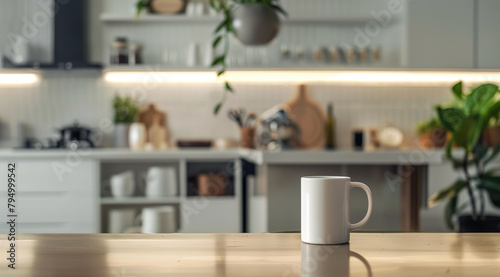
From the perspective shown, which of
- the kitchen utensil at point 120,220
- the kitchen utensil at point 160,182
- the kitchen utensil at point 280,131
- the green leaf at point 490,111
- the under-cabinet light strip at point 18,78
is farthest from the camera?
the under-cabinet light strip at point 18,78

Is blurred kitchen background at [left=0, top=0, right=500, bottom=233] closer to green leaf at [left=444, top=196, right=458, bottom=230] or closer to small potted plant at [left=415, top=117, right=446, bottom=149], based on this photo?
small potted plant at [left=415, top=117, right=446, bottom=149]

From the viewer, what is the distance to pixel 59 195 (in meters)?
3.90

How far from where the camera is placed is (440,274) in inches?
28.7

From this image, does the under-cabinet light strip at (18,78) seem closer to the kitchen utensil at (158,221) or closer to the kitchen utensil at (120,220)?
the kitchen utensil at (120,220)

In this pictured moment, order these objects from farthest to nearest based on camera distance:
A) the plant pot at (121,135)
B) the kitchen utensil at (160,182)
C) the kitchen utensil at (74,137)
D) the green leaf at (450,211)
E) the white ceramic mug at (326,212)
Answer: the plant pot at (121,135) < the kitchen utensil at (74,137) < the kitchen utensil at (160,182) < the green leaf at (450,211) < the white ceramic mug at (326,212)

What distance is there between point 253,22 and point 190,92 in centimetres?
201

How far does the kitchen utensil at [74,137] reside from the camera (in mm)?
4160

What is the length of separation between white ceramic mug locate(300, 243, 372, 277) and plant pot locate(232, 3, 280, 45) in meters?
1.91

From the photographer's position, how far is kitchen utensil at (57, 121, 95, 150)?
416 centimetres

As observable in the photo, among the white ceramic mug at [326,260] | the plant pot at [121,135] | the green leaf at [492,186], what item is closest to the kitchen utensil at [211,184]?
the plant pot at [121,135]

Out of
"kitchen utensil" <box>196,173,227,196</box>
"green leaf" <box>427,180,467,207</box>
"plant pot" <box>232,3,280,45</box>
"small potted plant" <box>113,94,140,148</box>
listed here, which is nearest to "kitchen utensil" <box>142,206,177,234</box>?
"plant pot" <box>232,3,280,45</box>

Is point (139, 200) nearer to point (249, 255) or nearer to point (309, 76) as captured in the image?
point (309, 76)

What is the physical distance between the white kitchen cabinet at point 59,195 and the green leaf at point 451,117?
2.34 meters

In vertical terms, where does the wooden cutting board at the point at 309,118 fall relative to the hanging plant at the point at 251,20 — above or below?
below
